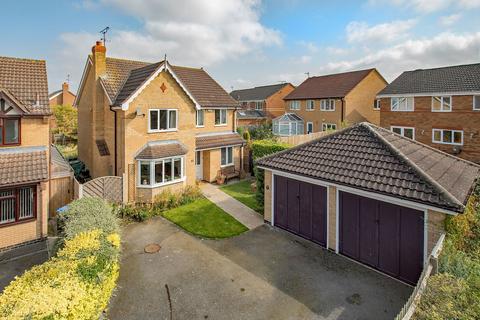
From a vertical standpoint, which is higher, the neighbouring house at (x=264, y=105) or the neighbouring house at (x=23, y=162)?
the neighbouring house at (x=264, y=105)

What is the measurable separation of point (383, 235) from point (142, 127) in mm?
13647

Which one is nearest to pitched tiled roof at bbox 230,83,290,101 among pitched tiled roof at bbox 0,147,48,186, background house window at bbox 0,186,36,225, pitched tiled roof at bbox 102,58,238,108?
pitched tiled roof at bbox 102,58,238,108

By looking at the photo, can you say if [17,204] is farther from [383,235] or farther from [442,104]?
[442,104]

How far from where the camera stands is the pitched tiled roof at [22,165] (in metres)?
12.1

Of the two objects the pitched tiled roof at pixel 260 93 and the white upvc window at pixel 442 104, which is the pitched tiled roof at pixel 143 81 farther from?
the pitched tiled roof at pixel 260 93

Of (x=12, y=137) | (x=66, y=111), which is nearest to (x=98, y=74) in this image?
(x=12, y=137)

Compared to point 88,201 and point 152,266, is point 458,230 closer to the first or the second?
point 152,266

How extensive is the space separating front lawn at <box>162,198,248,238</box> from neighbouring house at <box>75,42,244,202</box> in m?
1.98

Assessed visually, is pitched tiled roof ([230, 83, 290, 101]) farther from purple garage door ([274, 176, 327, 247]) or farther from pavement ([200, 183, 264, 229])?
purple garage door ([274, 176, 327, 247])

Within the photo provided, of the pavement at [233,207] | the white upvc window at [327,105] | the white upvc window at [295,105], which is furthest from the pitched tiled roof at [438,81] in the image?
the pavement at [233,207]

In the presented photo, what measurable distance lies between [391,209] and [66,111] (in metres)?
40.5

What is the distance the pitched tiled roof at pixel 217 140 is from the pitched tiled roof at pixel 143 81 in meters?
2.38

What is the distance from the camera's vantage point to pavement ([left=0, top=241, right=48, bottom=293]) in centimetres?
1059

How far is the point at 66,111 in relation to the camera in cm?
3853
